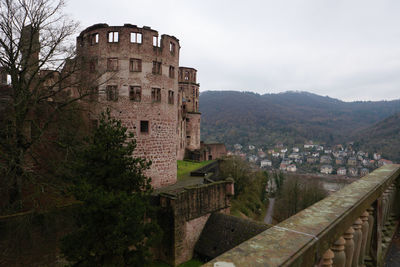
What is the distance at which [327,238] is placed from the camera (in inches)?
86.7

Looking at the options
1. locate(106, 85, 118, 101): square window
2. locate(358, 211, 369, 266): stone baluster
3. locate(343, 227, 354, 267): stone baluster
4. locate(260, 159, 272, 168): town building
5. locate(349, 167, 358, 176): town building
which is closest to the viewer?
locate(343, 227, 354, 267): stone baluster

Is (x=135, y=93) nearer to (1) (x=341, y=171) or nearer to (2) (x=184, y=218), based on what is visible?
(2) (x=184, y=218)

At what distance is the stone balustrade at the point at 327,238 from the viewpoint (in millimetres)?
1800

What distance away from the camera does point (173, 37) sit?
19.0m

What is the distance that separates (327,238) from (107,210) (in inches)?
330

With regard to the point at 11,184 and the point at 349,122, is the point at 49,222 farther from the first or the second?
the point at 349,122

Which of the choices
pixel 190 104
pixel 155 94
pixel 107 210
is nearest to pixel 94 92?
pixel 155 94

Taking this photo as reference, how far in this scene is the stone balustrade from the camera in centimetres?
180

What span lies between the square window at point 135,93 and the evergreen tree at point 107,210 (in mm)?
6966

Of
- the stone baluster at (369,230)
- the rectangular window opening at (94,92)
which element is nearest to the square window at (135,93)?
the rectangular window opening at (94,92)

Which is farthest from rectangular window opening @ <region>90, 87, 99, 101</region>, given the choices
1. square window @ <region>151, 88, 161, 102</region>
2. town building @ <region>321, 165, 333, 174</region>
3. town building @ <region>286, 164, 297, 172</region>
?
town building @ <region>321, 165, 333, 174</region>

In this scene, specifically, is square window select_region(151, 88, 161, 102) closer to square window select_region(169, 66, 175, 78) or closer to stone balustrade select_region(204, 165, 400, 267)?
square window select_region(169, 66, 175, 78)

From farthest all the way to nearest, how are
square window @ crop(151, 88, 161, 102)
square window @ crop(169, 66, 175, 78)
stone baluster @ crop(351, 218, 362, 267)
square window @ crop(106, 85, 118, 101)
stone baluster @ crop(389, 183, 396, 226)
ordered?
square window @ crop(169, 66, 175, 78) < square window @ crop(151, 88, 161, 102) < square window @ crop(106, 85, 118, 101) < stone baluster @ crop(389, 183, 396, 226) < stone baluster @ crop(351, 218, 362, 267)

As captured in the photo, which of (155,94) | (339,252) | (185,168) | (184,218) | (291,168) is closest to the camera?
Answer: (339,252)
